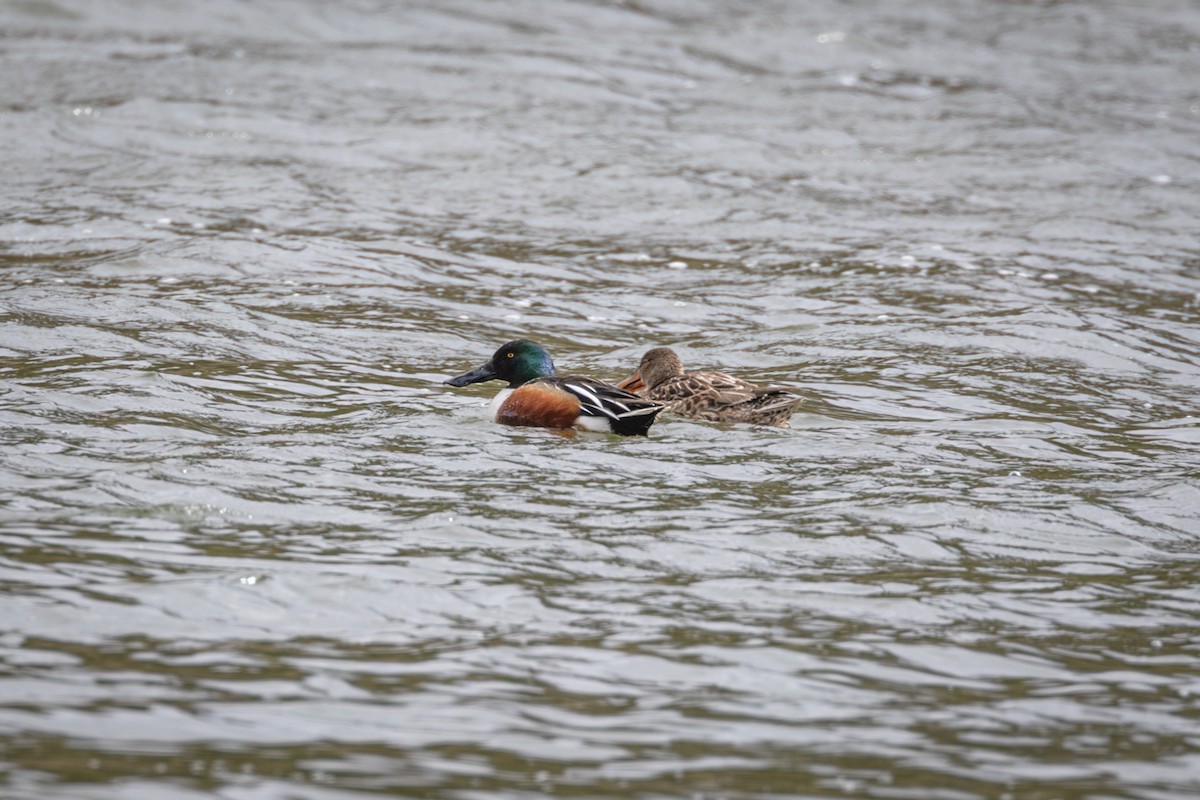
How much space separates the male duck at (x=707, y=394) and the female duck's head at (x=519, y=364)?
1.97 ft

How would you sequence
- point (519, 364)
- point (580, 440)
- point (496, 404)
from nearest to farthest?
point (580, 440) < point (496, 404) < point (519, 364)

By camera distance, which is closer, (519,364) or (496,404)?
(496,404)

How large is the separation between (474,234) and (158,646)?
9579mm

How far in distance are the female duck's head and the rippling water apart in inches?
16.0

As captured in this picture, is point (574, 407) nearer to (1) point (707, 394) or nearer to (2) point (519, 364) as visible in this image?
(2) point (519, 364)

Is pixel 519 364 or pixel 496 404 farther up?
pixel 519 364

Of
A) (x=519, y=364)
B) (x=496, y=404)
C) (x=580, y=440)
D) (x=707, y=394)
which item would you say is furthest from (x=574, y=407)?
(x=707, y=394)

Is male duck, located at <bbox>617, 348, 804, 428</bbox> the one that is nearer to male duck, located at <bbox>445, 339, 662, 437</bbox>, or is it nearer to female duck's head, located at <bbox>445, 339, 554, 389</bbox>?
male duck, located at <bbox>445, 339, 662, 437</bbox>

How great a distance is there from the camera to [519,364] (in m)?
10.4

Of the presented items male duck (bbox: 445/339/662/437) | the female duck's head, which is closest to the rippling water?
→ male duck (bbox: 445/339/662/437)

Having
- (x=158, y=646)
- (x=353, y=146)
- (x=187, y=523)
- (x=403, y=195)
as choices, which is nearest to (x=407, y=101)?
(x=353, y=146)

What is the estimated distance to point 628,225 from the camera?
53.0ft

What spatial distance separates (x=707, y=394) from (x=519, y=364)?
1.27 m

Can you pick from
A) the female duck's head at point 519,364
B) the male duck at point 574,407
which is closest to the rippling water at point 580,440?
the male duck at point 574,407
